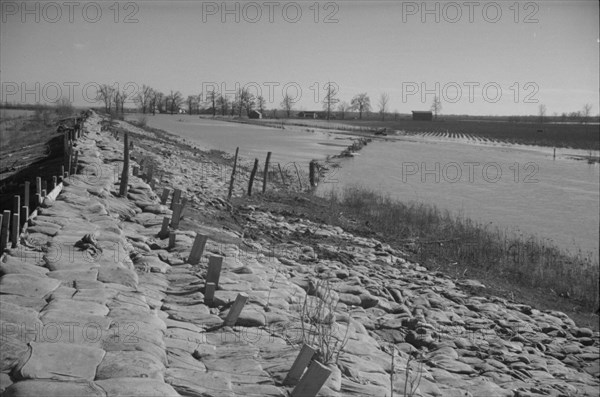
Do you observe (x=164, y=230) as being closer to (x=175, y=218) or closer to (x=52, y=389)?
(x=175, y=218)

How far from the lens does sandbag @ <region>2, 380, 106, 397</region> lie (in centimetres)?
411

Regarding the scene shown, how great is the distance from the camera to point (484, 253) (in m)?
15.7

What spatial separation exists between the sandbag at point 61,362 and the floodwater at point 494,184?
15647 mm

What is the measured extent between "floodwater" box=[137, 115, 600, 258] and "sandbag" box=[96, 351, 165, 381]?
1523cm

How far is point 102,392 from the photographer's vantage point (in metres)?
4.31

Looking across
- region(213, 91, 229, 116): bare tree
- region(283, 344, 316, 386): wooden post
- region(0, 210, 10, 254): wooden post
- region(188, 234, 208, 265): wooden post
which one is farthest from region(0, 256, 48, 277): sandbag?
region(213, 91, 229, 116): bare tree

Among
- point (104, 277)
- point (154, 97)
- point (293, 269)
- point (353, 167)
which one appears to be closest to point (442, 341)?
point (293, 269)

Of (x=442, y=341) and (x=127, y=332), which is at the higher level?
(x=127, y=332)

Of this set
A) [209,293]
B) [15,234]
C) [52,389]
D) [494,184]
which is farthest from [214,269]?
[494,184]

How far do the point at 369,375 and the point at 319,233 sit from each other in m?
9.17

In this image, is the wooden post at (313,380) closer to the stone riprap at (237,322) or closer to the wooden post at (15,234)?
the stone riprap at (237,322)

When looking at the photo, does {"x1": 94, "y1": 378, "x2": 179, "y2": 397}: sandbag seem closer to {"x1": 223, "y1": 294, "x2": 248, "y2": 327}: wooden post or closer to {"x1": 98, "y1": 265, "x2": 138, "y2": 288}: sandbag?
{"x1": 223, "y1": 294, "x2": 248, "y2": 327}: wooden post

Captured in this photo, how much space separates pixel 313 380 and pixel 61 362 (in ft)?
6.41

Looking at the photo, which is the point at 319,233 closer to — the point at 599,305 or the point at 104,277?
the point at 599,305
